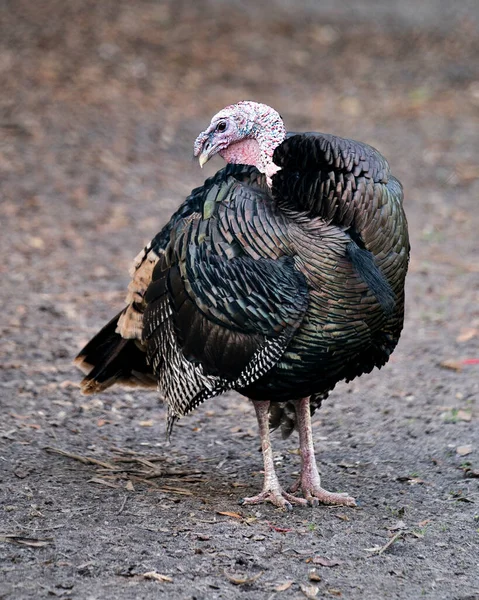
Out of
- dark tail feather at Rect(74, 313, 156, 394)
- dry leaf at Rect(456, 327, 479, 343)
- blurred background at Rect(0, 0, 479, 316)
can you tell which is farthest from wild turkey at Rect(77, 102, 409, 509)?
blurred background at Rect(0, 0, 479, 316)

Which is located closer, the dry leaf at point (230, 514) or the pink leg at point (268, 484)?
the dry leaf at point (230, 514)

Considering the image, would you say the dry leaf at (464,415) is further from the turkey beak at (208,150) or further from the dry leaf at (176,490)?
the turkey beak at (208,150)

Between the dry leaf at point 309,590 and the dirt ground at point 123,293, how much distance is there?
0.02 metres

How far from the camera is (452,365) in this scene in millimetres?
6113

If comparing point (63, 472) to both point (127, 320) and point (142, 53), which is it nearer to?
point (127, 320)

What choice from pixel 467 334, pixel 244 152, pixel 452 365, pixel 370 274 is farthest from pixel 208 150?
pixel 467 334

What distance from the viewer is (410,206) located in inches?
381

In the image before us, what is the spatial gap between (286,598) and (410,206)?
677 centimetres

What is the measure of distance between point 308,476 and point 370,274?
1.13 m

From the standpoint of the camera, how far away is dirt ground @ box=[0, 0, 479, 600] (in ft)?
12.4

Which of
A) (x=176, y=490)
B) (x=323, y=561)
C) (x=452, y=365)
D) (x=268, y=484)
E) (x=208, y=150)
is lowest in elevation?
(x=323, y=561)

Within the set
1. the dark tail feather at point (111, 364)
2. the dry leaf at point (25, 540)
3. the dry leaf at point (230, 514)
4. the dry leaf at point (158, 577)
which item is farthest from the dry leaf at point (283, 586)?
the dark tail feather at point (111, 364)

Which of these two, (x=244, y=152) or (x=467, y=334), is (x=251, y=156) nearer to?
(x=244, y=152)

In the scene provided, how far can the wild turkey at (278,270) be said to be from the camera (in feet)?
12.9
